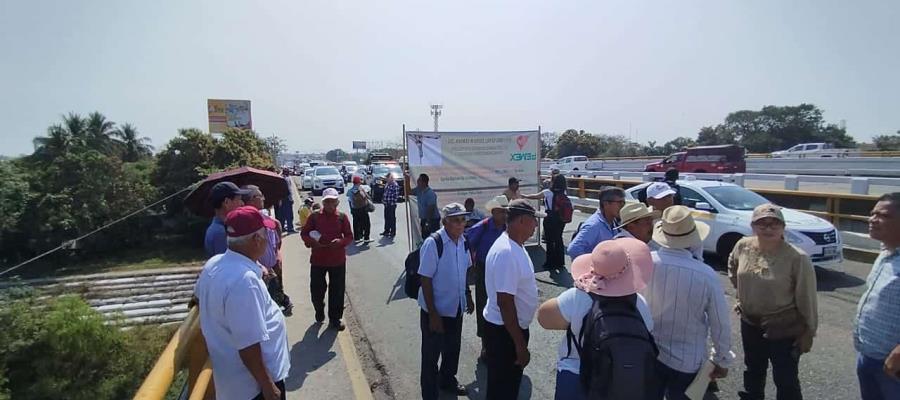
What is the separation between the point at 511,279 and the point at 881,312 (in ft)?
6.77

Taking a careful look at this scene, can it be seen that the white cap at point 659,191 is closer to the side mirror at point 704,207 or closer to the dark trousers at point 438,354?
the dark trousers at point 438,354

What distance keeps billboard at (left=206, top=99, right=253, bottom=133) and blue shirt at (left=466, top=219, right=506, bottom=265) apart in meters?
44.7

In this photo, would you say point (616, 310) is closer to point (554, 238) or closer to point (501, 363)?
point (501, 363)

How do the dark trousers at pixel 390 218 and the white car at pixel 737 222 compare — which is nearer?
the white car at pixel 737 222

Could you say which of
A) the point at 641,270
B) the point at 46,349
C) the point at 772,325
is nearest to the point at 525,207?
the point at 641,270

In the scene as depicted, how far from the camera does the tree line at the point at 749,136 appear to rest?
2281 inches

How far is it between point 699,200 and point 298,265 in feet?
26.2

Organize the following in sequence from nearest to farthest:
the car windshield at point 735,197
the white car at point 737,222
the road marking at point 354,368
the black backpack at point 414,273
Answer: the black backpack at point 414,273, the road marking at point 354,368, the white car at point 737,222, the car windshield at point 735,197

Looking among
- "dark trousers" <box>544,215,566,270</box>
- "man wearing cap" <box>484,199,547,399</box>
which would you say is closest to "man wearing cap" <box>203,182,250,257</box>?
"man wearing cap" <box>484,199,547,399</box>

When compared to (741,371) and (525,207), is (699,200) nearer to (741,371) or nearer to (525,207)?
(741,371)

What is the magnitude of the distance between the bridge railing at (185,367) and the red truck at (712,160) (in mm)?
27261

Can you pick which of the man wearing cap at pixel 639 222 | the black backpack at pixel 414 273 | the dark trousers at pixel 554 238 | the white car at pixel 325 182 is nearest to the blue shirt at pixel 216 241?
the black backpack at pixel 414 273

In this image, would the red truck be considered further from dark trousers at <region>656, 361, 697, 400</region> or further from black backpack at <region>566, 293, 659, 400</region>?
black backpack at <region>566, 293, 659, 400</region>

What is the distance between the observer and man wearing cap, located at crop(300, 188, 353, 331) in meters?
5.74
